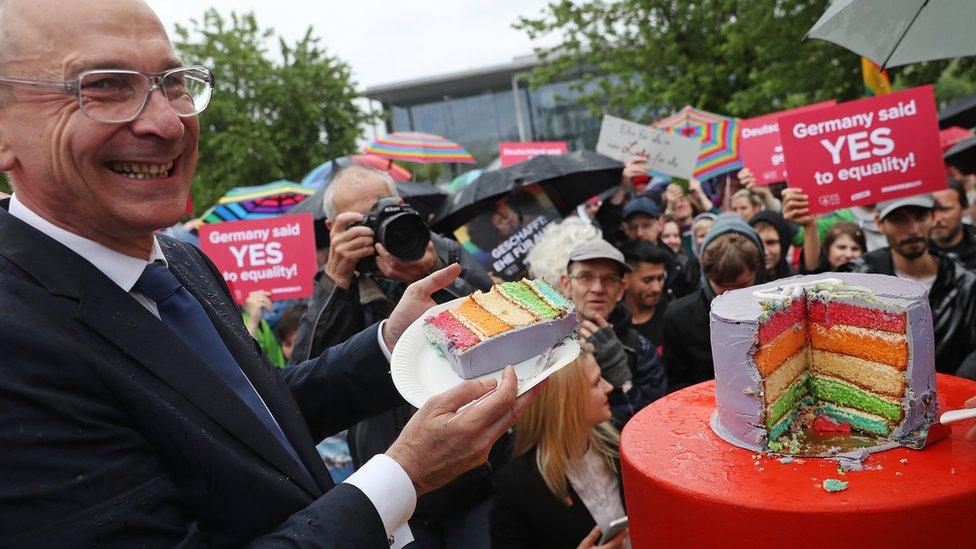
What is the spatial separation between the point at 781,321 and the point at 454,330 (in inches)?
39.5

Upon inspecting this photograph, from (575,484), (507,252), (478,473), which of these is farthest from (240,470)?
(507,252)

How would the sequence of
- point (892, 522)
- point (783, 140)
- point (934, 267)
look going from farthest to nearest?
point (783, 140), point (934, 267), point (892, 522)

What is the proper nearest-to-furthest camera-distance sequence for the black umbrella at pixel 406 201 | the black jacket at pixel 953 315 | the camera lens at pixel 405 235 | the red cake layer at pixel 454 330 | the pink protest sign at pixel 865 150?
1. the red cake layer at pixel 454 330
2. the camera lens at pixel 405 235
3. the black jacket at pixel 953 315
4. the pink protest sign at pixel 865 150
5. the black umbrella at pixel 406 201

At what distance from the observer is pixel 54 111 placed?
1.36 m

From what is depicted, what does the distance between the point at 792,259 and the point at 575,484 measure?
14.2 feet

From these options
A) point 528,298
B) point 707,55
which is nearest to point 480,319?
point 528,298

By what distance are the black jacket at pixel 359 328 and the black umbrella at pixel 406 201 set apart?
9.84ft

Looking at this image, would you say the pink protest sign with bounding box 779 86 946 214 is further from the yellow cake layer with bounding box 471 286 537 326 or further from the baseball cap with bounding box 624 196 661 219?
the yellow cake layer with bounding box 471 286 537 326

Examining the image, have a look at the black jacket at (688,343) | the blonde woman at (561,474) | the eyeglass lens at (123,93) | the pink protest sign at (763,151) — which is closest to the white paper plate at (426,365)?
the blonde woman at (561,474)

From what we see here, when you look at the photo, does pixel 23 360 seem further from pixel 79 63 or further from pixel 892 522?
pixel 892 522

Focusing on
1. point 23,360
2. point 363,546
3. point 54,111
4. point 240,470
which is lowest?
point 363,546

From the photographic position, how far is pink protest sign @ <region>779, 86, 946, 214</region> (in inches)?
175

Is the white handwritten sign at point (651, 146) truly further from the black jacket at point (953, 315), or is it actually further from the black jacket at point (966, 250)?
the black jacket at point (953, 315)

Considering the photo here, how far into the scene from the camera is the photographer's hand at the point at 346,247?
296 cm
